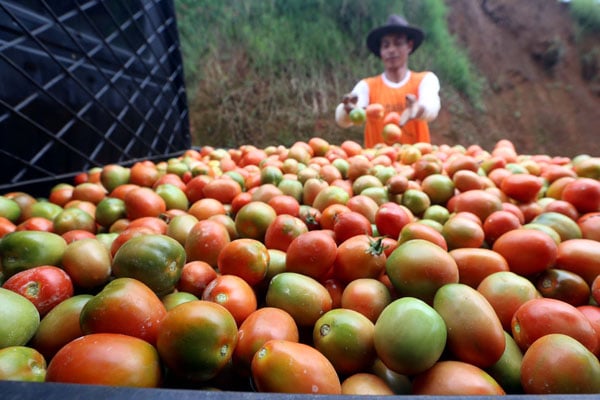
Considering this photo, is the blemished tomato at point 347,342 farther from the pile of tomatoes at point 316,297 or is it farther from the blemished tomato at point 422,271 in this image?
the blemished tomato at point 422,271

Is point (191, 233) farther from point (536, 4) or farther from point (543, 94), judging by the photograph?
point (536, 4)

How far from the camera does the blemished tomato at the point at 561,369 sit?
2.58 feet

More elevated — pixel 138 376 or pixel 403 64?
pixel 138 376

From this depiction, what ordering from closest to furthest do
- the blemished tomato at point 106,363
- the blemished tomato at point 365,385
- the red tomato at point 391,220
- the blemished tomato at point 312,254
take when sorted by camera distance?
the blemished tomato at point 106,363, the blemished tomato at point 365,385, the blemished tomato at point 312,254, the red tomato at point 391,220

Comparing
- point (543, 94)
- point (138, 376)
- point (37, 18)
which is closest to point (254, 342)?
point (138, 376)

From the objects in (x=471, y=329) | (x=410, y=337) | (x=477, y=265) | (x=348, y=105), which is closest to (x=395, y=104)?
(x=348, y=105)

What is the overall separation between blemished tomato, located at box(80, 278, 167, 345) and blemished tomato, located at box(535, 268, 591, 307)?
1.26 metres

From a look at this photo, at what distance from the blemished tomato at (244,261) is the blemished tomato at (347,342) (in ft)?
1.07

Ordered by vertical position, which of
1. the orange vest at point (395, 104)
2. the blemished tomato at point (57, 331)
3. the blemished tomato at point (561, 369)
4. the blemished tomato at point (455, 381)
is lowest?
the orange vest at point (395, 104)

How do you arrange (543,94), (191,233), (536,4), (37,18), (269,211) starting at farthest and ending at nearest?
(536,4) < (543,94) < (37,18) < (269,211) < (191,233)

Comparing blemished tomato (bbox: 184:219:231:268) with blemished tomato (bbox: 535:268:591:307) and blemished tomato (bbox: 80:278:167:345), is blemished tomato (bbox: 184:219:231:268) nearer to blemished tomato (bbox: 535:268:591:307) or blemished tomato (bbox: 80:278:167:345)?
blemished tomato (bbox: 80:278:167:345)

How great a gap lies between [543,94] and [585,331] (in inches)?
700

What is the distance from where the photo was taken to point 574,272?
123cm

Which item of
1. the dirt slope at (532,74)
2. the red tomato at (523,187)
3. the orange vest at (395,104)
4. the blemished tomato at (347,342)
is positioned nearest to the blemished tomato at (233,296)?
the blemished tomato at (347,342)
